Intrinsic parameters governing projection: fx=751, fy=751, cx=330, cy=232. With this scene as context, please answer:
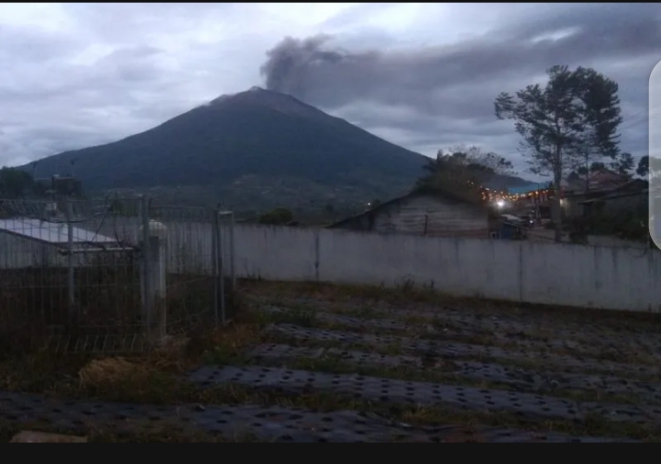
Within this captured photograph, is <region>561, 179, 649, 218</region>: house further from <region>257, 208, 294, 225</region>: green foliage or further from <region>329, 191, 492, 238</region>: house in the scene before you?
<region>257, 208, 294, 225</region>: green foliage

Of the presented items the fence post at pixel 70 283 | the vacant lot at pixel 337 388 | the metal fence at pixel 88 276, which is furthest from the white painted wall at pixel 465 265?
the fence post at pixel 70 283

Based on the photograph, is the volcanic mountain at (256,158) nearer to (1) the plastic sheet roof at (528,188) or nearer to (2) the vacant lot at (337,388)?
(1) the plastic sheet roof at (528,188)

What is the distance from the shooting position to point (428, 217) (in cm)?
2875

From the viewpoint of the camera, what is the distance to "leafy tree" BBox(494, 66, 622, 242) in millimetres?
28359

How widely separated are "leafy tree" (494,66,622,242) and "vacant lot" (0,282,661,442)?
1731cm

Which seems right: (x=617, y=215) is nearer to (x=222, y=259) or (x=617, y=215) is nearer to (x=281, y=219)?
(x=281, y=219)

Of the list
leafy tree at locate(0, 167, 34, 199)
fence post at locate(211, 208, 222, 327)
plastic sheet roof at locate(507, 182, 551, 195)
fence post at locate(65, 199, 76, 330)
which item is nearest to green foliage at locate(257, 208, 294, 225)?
leafy tree at locate(0, 167, 34, 199)

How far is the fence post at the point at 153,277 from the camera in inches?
348

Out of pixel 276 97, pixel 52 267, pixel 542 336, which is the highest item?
pixel 276 97

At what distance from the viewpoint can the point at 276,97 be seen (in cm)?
5912

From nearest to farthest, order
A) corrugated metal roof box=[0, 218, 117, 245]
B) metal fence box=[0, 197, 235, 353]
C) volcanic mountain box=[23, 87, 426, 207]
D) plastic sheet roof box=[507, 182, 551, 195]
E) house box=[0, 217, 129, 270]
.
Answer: metal fence box=[0, 197, 235, 353], house box=[0, 217, 129, 270], corrugated metal roof box=[0, 218, 117, 245], plastic sheet roof box=[507, 182, 551, 195], volcanic mountain box=[23, 87, 426, 207]

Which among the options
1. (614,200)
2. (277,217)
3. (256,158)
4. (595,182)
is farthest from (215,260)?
(256,158)

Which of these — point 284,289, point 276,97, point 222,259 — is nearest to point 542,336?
point 222,259

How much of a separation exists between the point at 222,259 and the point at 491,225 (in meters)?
19.6
